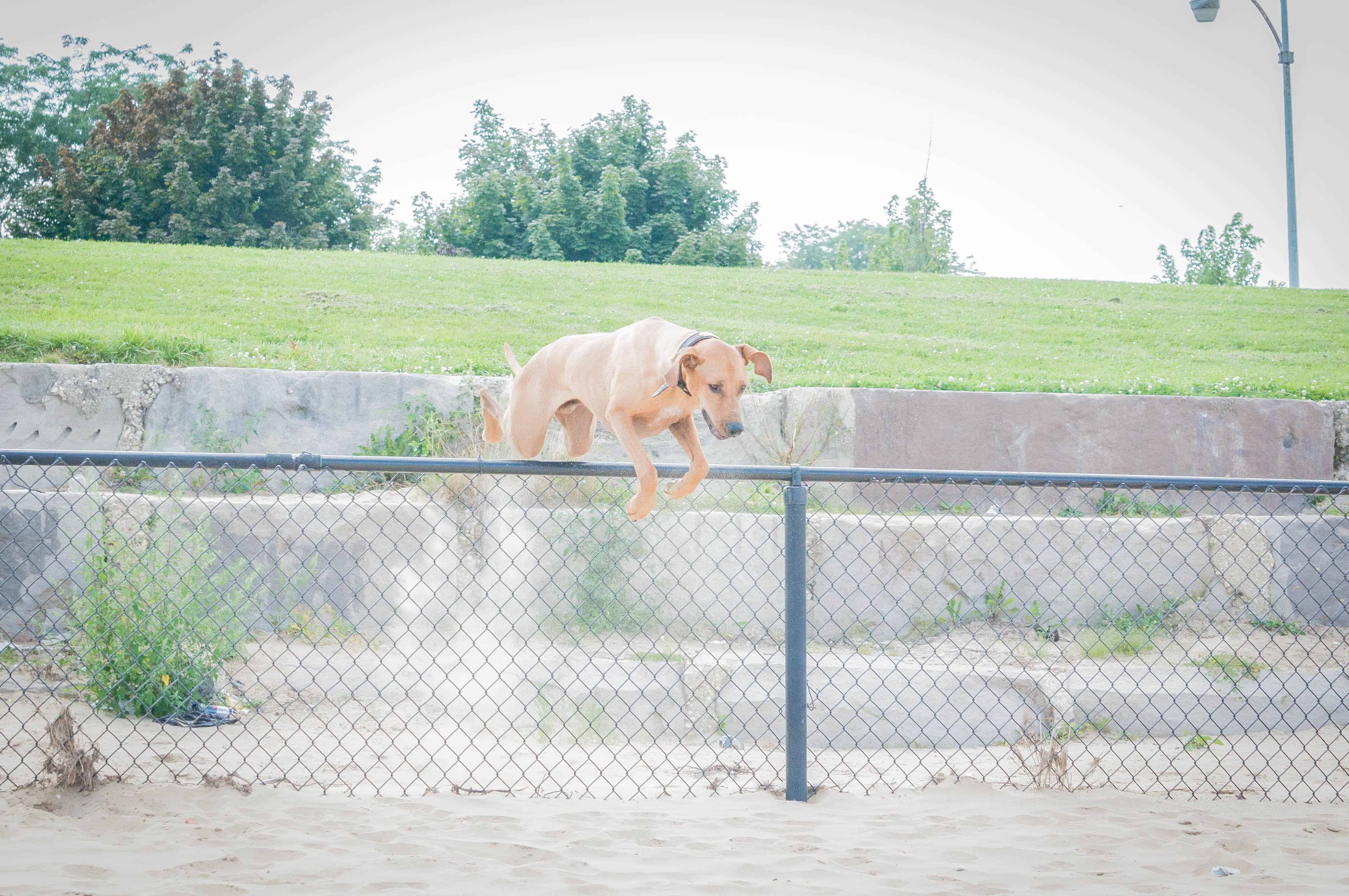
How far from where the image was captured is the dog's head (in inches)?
98.7

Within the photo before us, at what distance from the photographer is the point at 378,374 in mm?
6988

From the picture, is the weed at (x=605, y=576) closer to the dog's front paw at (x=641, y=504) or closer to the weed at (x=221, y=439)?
the weed at (x=221, y=439)

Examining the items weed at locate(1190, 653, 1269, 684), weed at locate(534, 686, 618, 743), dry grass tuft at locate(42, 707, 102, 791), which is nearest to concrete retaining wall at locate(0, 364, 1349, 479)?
weed at locate(1190, 653, 1269, 684)

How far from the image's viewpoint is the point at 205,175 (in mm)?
19750

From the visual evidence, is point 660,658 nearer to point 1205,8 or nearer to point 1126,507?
point 1126,507

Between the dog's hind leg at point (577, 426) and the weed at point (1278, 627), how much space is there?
4782 mm

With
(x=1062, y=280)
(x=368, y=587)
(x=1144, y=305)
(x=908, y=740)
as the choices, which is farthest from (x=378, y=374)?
(x=1062, y=280)

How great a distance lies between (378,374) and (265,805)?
4124mm

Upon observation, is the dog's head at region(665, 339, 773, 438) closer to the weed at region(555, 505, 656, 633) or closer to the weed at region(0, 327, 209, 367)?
the weed at region(555, 505, 656, 633)

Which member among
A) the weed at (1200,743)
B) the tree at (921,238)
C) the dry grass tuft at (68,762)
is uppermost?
the tree at (921,238)

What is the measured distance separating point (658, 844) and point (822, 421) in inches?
164

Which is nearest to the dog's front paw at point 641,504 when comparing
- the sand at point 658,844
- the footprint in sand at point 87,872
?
the sand at point 658,844

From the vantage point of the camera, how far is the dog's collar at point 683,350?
8.29 ft

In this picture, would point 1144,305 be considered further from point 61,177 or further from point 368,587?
point 61,177
